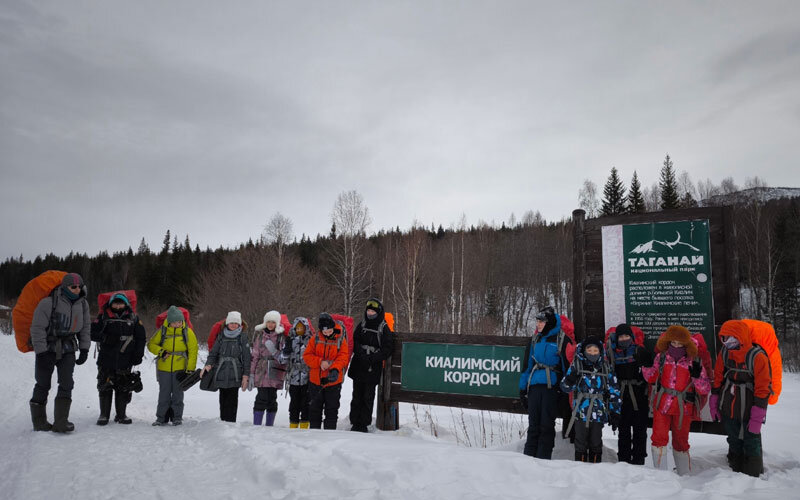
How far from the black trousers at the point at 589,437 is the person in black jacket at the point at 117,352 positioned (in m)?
5.96

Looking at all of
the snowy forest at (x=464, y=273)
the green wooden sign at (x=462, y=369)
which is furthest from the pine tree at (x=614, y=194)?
the green wooden sign at (x=462, y=369)

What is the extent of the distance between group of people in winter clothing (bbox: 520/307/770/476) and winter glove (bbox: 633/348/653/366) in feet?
0.08

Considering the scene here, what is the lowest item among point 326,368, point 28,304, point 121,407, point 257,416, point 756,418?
point 257,416

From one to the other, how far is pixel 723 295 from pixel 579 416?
8.10 ft

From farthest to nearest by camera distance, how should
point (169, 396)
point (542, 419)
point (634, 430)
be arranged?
point (169, 396) → point (634, 430) → point (542, 419)

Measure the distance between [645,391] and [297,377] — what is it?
466cm

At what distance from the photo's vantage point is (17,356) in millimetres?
15312

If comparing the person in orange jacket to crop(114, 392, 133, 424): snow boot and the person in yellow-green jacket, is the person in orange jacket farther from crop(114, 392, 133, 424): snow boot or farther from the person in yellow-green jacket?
crop(114, 392, 133, 424): snow boot

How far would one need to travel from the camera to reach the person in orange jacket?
660 cm

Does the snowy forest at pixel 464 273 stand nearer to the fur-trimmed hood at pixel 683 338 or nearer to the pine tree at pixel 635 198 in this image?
the pine tree at pixel 635 198

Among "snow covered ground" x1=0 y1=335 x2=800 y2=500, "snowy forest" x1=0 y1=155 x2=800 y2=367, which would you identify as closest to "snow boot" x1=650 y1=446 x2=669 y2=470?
"snow covered ground" x1=0 y1=335 x2=800 y2=500

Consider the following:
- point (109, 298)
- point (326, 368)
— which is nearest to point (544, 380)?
point (326, 368)

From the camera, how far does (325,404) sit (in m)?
6.76

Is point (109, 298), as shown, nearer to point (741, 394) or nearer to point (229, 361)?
point (229, 361)
